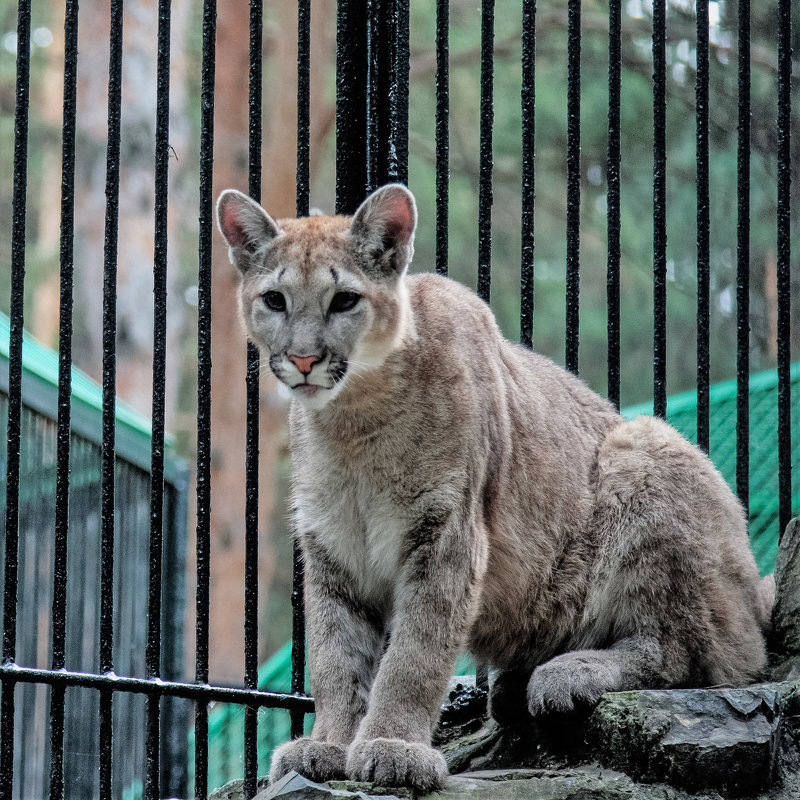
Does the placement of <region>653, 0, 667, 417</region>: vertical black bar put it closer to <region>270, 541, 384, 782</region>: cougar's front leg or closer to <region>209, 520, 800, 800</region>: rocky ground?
<region>209, 520, 800, 800</region>: rocky ground

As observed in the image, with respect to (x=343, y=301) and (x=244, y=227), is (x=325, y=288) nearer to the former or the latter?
(x=343, y=301)

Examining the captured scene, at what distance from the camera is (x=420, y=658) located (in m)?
4.00

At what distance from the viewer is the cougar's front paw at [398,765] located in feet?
11.9

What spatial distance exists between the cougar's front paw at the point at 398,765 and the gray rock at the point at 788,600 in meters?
1.60

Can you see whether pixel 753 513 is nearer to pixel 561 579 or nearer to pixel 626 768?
pixel 561 579

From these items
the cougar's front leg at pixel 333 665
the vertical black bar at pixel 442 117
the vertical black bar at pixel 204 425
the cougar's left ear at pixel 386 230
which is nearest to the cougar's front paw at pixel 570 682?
the cougar's front leg at pixel 333 665

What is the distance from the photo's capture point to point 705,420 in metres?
4.98

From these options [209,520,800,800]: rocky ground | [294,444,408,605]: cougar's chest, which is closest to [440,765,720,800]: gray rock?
[209,520,800,800]: rocky ground

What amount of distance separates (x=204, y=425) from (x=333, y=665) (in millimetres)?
1116

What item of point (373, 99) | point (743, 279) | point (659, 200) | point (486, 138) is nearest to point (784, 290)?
point (743, 279)

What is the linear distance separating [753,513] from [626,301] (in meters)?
11.8

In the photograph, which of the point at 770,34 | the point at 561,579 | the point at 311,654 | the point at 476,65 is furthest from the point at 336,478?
the point at 476,65

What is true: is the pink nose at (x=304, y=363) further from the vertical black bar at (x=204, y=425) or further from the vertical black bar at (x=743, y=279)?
the vertical black bar at (x=743, y=279)

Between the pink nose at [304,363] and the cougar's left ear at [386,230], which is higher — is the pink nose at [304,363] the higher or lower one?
the lower one
